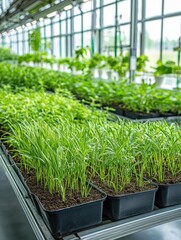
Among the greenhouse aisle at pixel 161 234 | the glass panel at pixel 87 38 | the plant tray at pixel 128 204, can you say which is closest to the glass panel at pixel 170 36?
the glass panel at pixel 87 38

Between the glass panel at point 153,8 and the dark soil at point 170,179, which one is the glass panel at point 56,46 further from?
the dark soil at point 170,179

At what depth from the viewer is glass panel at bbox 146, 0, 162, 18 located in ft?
24.7

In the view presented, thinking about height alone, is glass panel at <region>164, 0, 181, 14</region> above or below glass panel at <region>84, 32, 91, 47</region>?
above

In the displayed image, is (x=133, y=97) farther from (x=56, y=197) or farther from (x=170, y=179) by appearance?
(x=56, y=197)

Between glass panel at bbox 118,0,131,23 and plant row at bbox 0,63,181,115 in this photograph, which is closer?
plant row at bbox 0,63,181,115

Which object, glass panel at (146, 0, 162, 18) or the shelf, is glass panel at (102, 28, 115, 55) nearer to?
glass panel at (146, 0, 162, 18)

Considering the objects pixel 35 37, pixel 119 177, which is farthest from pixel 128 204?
pixel 35 37

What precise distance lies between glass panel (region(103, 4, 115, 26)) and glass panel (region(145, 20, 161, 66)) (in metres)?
2.06

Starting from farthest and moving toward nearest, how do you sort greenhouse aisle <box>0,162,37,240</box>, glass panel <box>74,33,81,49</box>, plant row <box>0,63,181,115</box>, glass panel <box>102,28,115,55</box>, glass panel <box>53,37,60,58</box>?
glass panel <box>53,37,60,58</box> → glass panel <box>74,33,81,49</box> → glass panel <box>102,28,115,55</box> → plant row <box>0,63,181,115</box> → greenhouse aisle <box>0,162,37,240</box>

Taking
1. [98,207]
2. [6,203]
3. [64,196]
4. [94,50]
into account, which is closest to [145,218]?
[98,207]

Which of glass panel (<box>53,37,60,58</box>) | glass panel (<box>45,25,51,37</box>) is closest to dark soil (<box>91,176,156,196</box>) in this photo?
glass panel (<box>53,37,60,58</box>)

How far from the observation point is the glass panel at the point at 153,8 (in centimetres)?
753

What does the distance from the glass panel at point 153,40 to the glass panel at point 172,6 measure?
408 mm

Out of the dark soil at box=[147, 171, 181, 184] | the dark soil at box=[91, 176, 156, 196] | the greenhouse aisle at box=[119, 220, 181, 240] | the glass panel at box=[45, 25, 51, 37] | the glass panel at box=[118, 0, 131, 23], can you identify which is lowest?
the greenhouse aisle at box=[119, 220, 181, 240]
